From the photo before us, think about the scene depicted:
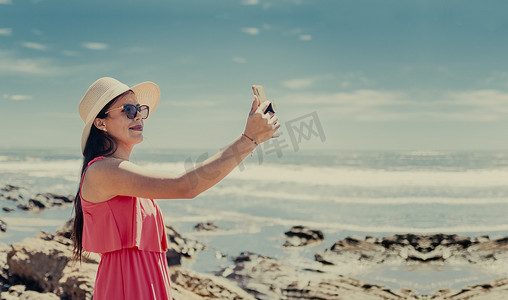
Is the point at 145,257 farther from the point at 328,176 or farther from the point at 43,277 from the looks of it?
the point at 328,176

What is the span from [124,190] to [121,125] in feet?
1.66

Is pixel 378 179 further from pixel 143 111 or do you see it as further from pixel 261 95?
pixel 261 95

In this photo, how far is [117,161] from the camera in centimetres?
236

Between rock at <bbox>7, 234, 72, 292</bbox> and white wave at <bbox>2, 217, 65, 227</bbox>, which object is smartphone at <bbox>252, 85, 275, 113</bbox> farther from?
white wave at <bbox>2, 217, 65, 227</bbox>

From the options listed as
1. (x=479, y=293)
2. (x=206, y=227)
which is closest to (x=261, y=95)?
(x=479, y=293)

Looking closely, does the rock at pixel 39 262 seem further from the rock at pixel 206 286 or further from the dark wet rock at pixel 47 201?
the dark wet rock at pixel 47 201

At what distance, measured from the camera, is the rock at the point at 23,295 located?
17.9 ft

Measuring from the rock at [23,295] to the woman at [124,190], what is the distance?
10.4ft

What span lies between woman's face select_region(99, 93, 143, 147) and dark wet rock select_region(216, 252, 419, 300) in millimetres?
5238

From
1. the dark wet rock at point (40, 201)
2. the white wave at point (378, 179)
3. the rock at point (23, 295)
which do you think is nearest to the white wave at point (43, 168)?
the white wave at point (378, 179)

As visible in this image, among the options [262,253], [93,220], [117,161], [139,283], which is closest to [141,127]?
[117,161]

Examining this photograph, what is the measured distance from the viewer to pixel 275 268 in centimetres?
913

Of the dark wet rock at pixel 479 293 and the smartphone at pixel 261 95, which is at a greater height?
the smartphone at pixel 261 95

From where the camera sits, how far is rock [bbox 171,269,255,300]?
6332mm
